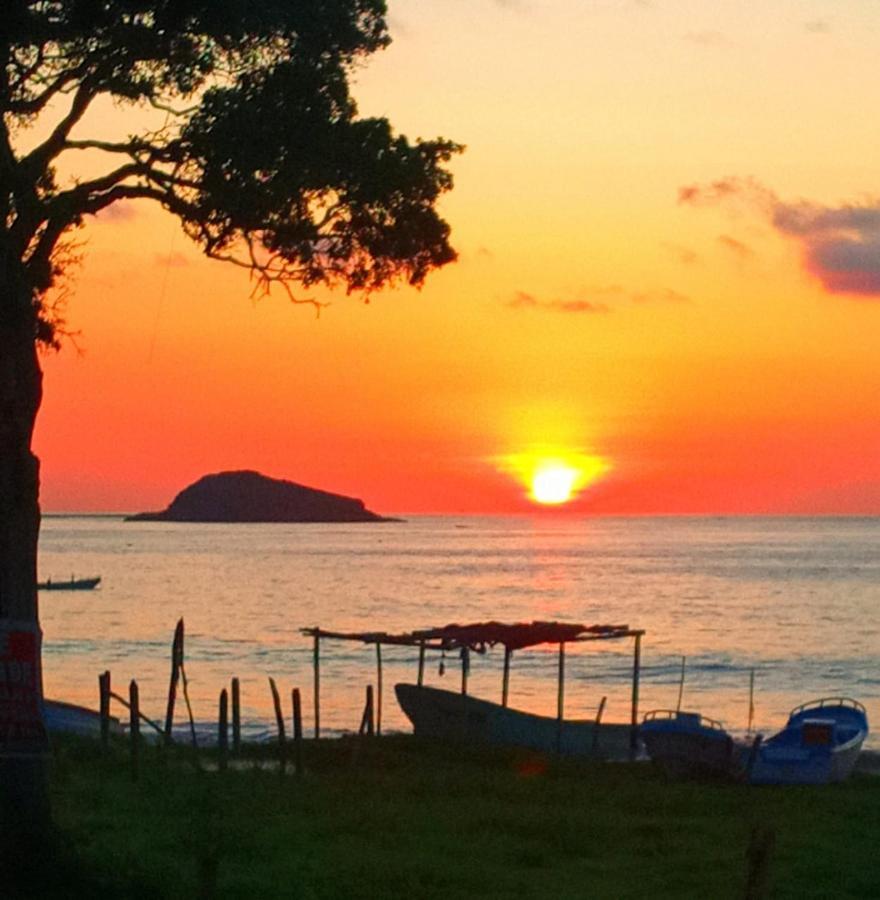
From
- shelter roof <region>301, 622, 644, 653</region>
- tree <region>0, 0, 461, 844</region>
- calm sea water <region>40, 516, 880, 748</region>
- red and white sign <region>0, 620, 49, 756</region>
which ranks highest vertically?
tree <region>0, 0, 461, 844</region>

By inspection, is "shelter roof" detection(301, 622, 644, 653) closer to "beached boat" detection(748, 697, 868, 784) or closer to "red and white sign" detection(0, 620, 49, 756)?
"beached boat" detection(748, 697, 868, 784)

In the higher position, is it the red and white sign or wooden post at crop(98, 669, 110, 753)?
the red and white sign

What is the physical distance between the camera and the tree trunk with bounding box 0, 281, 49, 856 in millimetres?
12781

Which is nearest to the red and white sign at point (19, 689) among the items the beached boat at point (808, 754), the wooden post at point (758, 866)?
the wooden post at point (758, 866)

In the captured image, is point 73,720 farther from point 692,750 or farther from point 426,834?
point 426,834

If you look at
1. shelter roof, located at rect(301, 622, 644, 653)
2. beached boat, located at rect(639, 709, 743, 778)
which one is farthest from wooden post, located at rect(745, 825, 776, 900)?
shelter roof, located at rect(301, 622, 644, 653)

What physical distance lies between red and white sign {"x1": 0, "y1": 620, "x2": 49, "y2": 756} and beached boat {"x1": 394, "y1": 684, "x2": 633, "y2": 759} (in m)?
19.2

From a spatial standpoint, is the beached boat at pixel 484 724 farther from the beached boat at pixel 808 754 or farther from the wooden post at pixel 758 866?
the wooden post at pixel 758 866

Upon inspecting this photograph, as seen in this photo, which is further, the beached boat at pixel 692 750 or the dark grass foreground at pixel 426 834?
the beached boat at pixel 692 750

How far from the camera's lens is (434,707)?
32.2 meters

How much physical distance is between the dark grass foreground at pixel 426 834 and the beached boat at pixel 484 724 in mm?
4817

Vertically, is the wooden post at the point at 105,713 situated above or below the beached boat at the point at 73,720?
above

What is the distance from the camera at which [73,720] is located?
107 ft

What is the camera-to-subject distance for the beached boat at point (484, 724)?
3156 centimetres
